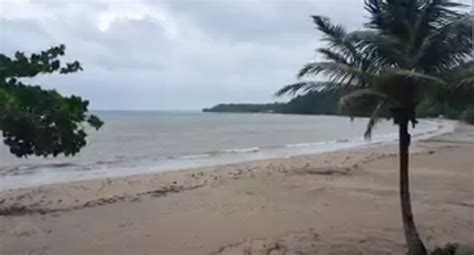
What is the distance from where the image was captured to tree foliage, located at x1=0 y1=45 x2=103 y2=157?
29.1 ft

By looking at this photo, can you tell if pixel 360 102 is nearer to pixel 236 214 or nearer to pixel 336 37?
pixel 336 37

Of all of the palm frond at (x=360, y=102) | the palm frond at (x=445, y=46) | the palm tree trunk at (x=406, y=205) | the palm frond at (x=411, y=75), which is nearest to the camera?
the palm frond at (x=411, y=75)

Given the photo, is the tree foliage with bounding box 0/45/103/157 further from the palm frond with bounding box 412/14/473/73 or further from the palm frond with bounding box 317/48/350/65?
the palm frond with bounding box 412/14/473/73

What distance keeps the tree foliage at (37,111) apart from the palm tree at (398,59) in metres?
3.82

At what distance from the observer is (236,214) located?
1291 centimetres

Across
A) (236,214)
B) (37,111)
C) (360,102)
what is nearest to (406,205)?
(360,102)

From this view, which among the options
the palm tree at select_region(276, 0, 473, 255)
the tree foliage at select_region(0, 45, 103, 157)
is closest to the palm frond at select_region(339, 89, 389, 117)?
the palm tree at select_region(276, 0, 473, 255)

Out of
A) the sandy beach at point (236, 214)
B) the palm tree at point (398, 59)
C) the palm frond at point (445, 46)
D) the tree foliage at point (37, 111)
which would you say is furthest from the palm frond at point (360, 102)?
the tree foliage at point (37, 111)

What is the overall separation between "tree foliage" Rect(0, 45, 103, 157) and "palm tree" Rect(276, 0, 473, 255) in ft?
12.5

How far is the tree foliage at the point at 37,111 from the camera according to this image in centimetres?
888

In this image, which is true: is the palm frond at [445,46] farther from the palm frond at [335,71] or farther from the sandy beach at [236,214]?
the sandy beach at [236,214]

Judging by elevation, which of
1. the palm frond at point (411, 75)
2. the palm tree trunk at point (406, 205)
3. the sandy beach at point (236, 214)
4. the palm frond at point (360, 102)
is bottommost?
the sandy beach at point (236, 214)

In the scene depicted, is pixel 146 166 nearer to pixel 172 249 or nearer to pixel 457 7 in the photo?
pixel 172 249

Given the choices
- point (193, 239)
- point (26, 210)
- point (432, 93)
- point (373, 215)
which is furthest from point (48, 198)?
point (432, 93)
